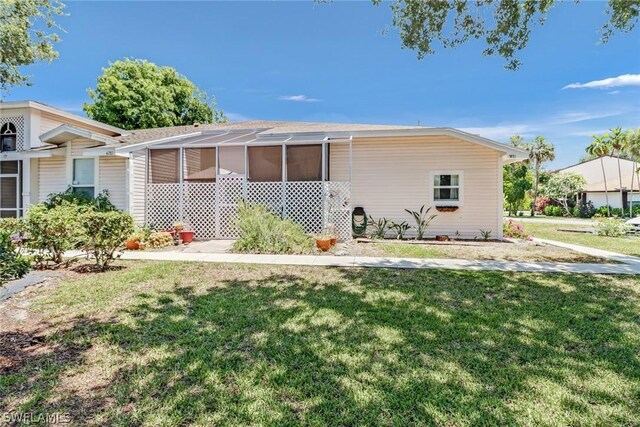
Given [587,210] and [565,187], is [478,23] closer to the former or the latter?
[587,210]

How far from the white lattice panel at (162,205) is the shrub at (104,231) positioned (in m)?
4.68

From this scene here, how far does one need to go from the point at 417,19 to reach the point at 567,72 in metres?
12.6

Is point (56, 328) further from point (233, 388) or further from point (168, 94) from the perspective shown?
point (168, 94)

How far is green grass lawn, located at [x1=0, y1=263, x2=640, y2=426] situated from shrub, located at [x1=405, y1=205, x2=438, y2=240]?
6427 mm

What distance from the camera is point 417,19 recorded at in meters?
8.20

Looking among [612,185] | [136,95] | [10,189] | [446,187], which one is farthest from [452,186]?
[612,185]

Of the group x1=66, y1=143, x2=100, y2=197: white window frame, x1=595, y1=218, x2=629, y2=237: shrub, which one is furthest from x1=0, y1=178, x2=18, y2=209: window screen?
x1=595, y1=218, x2=629, y2=237: shrub

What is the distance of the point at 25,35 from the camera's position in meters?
11.6

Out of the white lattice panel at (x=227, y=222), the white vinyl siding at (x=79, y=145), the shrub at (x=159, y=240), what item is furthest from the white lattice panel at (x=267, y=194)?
Answer: the white vinyl siding at (x=79, y=145)

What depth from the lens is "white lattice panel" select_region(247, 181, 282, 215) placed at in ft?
35.9

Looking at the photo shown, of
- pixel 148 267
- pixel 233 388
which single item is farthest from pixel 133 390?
pixel 148 267

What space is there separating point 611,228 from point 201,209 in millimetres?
17596

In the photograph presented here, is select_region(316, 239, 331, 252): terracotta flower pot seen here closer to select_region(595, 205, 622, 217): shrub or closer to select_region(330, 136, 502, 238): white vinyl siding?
select_region(330, 136, 502, 238): white vinyl siding
